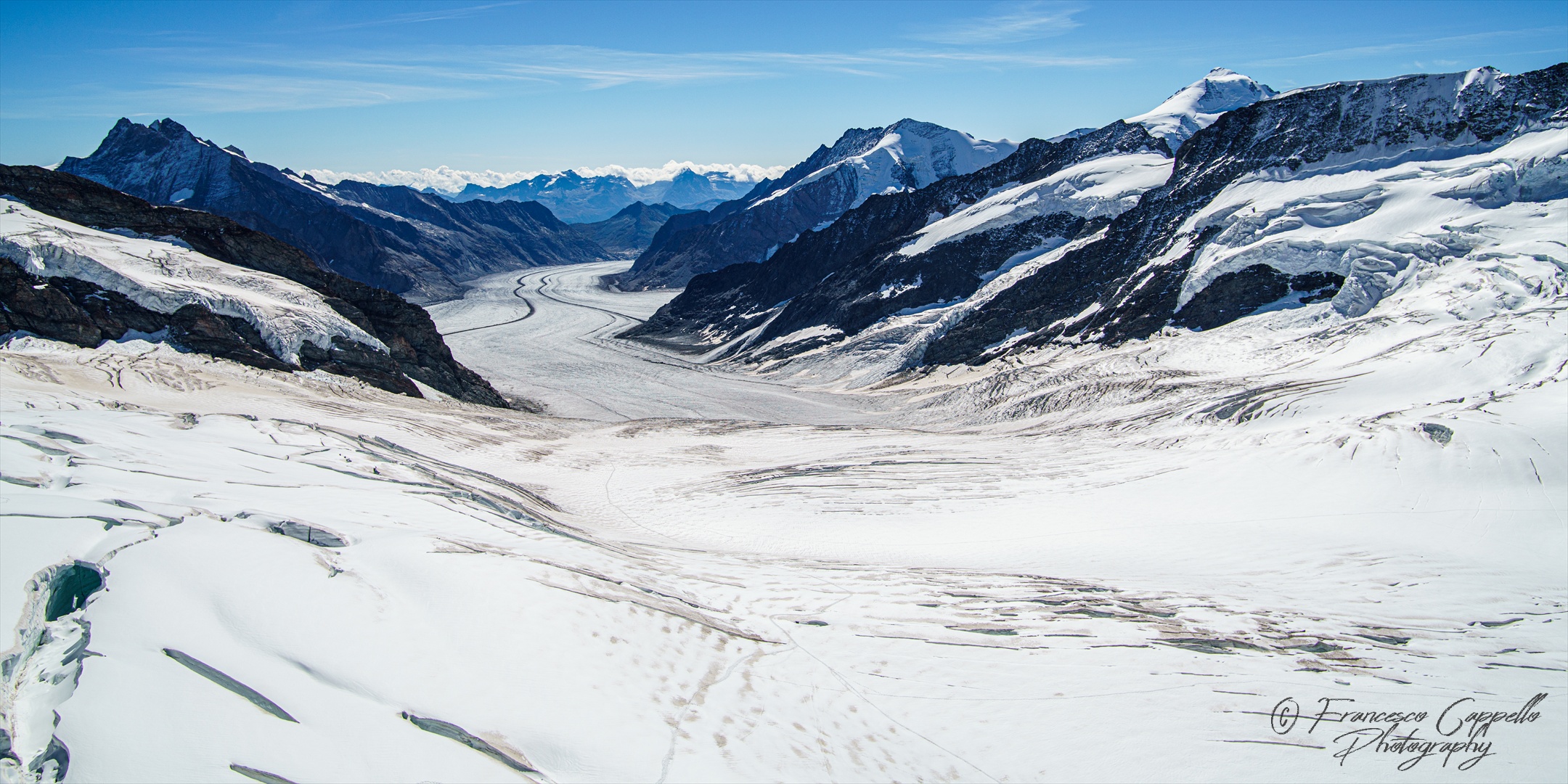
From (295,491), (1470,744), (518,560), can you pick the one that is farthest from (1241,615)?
(295,491)

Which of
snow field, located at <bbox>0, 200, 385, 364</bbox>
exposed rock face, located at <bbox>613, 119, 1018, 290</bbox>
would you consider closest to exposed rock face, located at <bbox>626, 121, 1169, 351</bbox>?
snow field, located at <bbox>0, 200, 385, 364</bbox>

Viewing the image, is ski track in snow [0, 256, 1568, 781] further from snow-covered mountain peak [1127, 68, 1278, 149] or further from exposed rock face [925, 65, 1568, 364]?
snow-covered mountain peak [1127, 68, 1278, 149]

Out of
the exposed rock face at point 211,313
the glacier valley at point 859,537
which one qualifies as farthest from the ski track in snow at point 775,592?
the exposed rock face at point 211,313

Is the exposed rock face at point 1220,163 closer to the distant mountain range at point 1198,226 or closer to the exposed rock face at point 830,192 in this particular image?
the distant mountain range at point 1198,226

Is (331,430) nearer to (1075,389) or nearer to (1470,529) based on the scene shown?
(1470,529)

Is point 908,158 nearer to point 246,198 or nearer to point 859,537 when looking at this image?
point 246,198

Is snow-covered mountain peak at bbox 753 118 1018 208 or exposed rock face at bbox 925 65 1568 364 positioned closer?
exposed rock face at bbox 925 65 1568 364
